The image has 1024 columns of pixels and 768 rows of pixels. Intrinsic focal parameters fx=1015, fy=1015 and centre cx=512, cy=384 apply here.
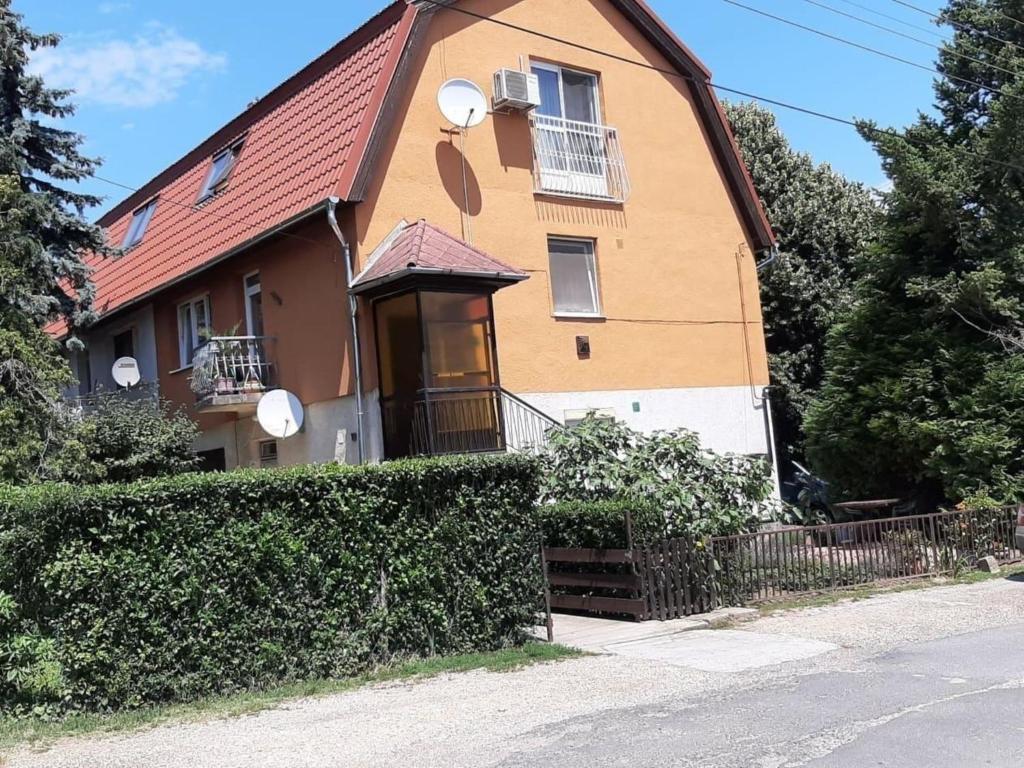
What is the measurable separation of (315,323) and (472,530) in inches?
267

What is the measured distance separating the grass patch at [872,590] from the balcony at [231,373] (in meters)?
8.60

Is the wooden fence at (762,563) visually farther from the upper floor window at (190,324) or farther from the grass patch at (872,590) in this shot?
the upper floor window at (190,324)

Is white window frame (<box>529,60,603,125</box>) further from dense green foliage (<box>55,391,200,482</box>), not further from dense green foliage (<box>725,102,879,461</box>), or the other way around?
dense green foliage (<box>725,102,879,461</box>)

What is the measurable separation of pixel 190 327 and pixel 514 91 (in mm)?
7569

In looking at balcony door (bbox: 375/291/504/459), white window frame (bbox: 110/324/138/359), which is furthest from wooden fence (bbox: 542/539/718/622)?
white window frame (bbox: 110/324/138/359)

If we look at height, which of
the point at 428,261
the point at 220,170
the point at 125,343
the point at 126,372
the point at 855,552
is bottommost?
the point at 855,552

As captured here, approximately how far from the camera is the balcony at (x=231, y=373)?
15.7 m

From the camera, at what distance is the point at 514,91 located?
16.1 meters

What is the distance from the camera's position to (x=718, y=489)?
12.5m

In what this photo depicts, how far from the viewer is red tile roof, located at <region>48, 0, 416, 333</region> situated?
1510 cm

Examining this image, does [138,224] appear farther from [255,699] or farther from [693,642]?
[693,642]

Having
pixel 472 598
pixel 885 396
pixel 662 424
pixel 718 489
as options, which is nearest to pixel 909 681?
pixel 472 598

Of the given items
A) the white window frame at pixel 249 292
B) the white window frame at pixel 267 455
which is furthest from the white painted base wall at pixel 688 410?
the white window frame at pixel 249 292

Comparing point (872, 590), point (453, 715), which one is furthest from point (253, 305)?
point (453, 715)
